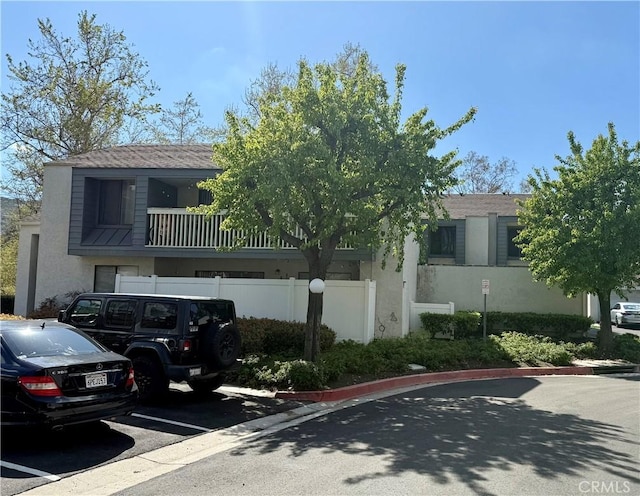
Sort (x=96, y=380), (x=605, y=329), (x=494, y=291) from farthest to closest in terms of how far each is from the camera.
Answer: (x=494, y=291)
(x=605, y=329)
(x=96, y=380)

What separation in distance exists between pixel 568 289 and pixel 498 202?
12.0 metres

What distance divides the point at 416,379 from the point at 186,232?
8.42 metres

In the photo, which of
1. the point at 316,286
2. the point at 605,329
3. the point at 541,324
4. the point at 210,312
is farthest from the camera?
the point at 541,324

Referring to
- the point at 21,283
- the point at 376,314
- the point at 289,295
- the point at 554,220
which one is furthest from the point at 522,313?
the point at 21,283

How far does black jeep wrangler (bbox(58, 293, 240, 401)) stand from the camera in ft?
28.7

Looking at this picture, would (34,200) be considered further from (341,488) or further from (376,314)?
(341,488)

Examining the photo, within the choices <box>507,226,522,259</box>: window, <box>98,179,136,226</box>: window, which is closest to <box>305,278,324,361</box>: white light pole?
<box>98,179,136,226</box>: window

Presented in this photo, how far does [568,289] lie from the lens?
17266mm

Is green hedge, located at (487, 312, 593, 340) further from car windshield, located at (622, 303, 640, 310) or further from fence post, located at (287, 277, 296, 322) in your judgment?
fence post, located at (287, 277, 296, 322)

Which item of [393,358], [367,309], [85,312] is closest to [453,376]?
[393,358]

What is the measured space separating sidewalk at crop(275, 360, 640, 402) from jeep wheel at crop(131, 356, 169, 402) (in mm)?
2211

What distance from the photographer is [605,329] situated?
17.1 metres

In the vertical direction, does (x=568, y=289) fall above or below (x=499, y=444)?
above

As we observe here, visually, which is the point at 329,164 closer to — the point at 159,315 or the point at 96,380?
the point at 159,315
